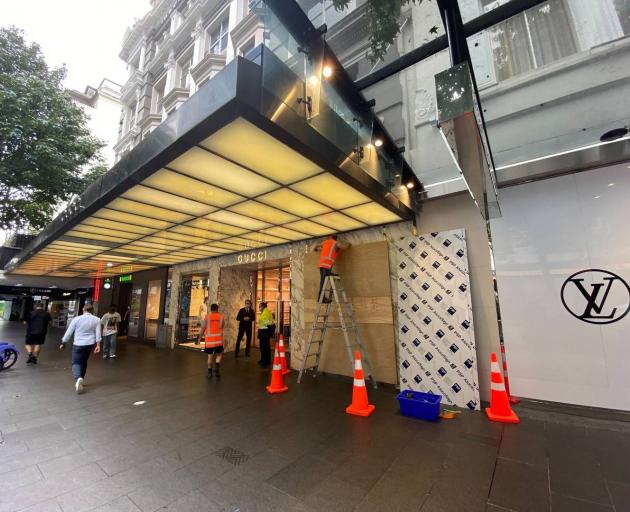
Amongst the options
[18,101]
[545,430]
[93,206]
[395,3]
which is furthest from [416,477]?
[18,101]

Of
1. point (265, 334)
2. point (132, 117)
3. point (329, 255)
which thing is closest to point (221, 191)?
point (329, 255)

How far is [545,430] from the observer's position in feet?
12.0

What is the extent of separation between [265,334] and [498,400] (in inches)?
221

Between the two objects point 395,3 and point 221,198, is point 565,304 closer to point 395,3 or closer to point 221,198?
point 395,3

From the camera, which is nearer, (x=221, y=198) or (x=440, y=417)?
(x=440, y=417)

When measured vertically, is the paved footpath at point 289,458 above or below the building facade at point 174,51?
below

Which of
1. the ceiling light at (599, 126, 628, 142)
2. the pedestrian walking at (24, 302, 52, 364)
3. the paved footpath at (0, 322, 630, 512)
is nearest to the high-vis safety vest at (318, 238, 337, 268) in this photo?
the paved footpath at (0, 322, 630, 512)

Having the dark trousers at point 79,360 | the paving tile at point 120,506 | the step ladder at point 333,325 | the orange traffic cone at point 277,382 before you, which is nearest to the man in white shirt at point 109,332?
the dark trousers at point 79,360

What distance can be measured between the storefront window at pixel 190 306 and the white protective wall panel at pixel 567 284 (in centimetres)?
992

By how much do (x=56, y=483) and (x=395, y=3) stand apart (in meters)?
5.85

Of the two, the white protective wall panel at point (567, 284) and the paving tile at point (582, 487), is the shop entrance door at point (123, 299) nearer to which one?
the white protective wall panel at point (567, 284)

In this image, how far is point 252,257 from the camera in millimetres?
8891

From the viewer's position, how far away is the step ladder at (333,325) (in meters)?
5.59

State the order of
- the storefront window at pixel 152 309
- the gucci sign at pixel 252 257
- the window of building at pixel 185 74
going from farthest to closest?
1. the window of building at pixel 185 74
2. the storefront window at pixel 152 309
3. the gucci sign at pixel 252 257
